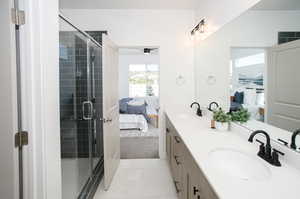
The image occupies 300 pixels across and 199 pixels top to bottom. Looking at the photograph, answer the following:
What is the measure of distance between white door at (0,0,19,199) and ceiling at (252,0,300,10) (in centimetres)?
177

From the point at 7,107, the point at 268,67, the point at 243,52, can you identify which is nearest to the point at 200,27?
the point at 243,52

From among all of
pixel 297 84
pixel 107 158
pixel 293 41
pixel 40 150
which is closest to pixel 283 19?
pixel 293 41

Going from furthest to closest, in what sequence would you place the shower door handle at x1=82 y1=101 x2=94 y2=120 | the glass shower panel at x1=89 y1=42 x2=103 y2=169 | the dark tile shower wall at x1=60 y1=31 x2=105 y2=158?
the glass shower panel at x1=89 y1=42 x2=103 y2=169 < the shower door handle at x1=82 y1=101 x2=94 y2=120 < the dark tile shower wall at x1=60 y1=31 x2=105 y2=158

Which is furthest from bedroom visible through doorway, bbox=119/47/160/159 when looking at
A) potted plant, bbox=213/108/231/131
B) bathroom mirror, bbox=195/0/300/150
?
bathroom mirror, bbox=195/0/300/150

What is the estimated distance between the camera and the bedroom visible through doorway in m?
3.72

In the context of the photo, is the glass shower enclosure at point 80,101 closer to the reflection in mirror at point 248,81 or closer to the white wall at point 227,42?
the white wall at point 227,42

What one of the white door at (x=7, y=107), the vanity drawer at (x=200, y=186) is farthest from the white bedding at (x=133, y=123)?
the white door at (x=7, y=107)

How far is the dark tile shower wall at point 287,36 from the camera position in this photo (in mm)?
1139

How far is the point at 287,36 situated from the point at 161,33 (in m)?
2.15

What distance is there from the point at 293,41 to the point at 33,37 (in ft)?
5.43

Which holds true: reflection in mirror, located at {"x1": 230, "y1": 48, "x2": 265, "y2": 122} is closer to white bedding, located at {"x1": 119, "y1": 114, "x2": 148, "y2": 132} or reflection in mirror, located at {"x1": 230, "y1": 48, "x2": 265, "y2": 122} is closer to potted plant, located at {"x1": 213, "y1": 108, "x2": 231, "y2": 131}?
potted plant, located at {"x1": 213, "y1": 108, "x2": 231, "y2": 131}

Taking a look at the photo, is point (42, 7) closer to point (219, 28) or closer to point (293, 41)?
point (293, 41)

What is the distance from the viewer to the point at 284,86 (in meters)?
1.25

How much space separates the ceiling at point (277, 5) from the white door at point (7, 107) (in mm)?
1769
